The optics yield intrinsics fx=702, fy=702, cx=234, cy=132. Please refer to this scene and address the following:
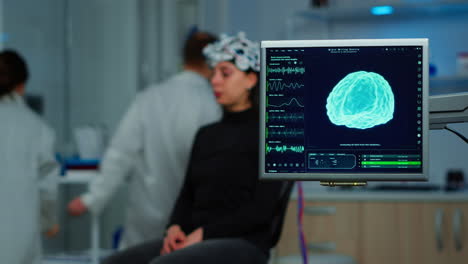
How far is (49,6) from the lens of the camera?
483 centimetres

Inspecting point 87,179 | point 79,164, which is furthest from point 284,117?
point 79,164

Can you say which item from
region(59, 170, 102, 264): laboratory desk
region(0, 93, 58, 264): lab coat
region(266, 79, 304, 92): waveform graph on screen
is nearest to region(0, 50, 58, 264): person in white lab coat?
region(0, 93, 58, 264): lab coat

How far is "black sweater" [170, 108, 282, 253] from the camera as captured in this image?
6.57 ft

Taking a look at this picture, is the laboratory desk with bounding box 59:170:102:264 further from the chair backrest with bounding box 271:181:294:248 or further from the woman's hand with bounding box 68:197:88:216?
the chair backrest with bounding box 271:181:294:248

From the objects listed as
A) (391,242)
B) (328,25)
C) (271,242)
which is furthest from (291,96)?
(328,25)

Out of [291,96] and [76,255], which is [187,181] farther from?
[76,255]

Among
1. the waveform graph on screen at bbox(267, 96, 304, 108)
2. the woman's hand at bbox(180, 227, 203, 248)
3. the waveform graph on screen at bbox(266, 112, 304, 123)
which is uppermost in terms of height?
the waveform graph on screen at bbox(267, 96, 304, 108)

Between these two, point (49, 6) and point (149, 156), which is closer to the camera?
point (149, 156)

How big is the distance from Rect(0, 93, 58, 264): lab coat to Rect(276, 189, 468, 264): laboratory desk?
53.2 inches

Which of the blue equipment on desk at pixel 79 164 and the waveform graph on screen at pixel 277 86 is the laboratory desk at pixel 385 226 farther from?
the waveform graph on screen at pixel 277 86

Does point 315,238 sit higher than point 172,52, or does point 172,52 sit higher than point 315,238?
point 172,52

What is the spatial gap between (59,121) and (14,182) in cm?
213

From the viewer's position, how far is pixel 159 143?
9.27ft

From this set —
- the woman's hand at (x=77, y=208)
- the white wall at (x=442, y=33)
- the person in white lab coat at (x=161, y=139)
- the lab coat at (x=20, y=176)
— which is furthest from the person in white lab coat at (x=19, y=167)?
the white wall at (x=442, y=33)
